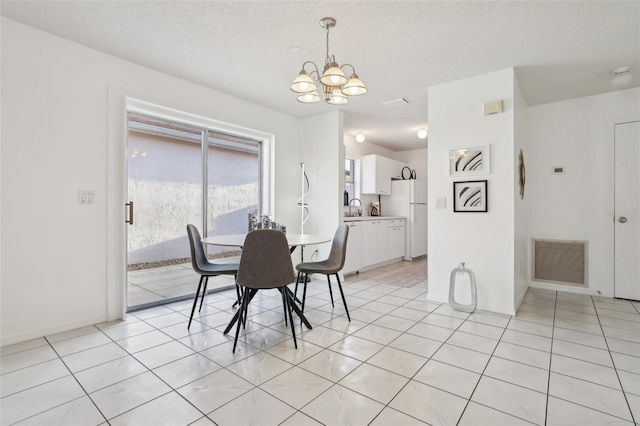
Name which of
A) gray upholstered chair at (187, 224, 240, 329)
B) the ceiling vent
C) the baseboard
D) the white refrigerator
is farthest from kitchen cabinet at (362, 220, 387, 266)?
the baseboard

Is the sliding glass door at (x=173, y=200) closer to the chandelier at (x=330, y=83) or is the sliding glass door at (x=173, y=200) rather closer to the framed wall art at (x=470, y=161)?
the chandelier at (x=330, y=83)

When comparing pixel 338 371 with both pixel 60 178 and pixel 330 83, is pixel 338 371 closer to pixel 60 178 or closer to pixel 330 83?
pixel 330 83

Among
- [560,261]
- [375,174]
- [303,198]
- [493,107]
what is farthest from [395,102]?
[560,261]

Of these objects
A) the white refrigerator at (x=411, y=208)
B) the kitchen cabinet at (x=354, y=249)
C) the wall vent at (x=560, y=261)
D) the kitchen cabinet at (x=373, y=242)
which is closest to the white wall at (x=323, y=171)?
the kitchen cabinet at (x=354, y=249)

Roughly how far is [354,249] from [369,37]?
3165 millimetres

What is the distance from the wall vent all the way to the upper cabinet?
2.79 m

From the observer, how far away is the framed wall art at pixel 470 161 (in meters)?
3.22

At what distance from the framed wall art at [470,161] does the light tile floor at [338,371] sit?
1.51 m

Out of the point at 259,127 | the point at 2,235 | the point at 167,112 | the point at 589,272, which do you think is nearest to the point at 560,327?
the point at 589,272

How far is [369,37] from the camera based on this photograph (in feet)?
8.34

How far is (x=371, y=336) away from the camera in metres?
2.55

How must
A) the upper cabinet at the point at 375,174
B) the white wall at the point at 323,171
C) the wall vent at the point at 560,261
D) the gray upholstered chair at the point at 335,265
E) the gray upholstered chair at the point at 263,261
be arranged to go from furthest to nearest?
the upper cabinet at the point at 375,174, the white wall at the point at 323,171, the wall vent at the point at 560,261, the gray upholstered chair at the point at 335,265, the gray upholstered chair at the point at 263,261

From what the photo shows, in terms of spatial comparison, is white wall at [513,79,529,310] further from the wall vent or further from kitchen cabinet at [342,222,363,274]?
kitchen cabinet at [342,222,363,274]

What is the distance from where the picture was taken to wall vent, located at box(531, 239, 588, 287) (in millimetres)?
3926
